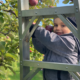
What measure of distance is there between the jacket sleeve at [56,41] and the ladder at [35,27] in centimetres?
7

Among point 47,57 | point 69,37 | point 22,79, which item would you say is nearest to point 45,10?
point 69,37

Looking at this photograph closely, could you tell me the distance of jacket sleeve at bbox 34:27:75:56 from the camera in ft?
3.47

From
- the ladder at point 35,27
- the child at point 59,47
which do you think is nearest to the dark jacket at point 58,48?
the child at point 59,47

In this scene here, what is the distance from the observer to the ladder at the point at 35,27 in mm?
915

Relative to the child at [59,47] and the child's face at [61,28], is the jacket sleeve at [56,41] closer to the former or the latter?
the child at [59,47]

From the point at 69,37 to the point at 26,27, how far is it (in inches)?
15.1

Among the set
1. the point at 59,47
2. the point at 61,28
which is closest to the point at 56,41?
the point at 59,47

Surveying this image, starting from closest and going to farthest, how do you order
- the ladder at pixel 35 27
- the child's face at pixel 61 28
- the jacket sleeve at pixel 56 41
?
the ladder at pixel 35 27
the jacket sleeve at pixel 56 41
the child's face at pixel 61 28

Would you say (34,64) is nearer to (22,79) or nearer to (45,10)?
(22,79)

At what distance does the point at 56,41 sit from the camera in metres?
1.08

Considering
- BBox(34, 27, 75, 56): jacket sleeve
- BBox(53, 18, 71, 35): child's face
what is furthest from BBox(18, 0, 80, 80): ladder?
BBox(53, 18, 71, 35): child's face

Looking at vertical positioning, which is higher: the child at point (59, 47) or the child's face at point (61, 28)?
the child's face at point (61, 28)

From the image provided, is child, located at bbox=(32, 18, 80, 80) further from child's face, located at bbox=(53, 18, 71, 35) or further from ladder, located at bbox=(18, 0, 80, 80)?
ladder, located at bbox=(18, 0, 80, 80)

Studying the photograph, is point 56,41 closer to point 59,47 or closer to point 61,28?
point 59,47
